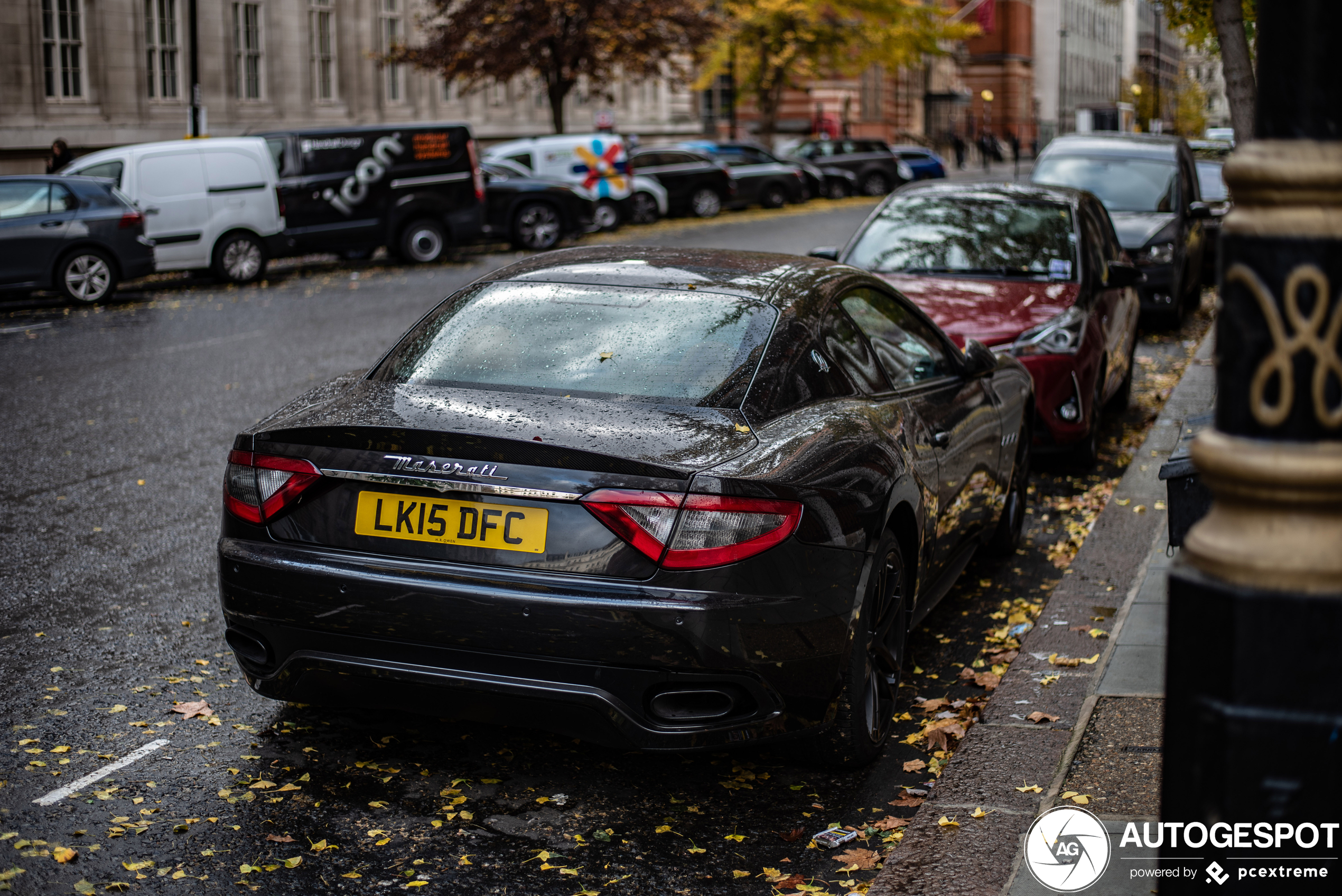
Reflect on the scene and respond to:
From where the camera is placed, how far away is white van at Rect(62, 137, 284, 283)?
62.2 feet

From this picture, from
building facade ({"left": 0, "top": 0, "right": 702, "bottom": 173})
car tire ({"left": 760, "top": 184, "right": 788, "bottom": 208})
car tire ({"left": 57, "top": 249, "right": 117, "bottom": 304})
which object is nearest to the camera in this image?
car tire ({"left": 57, "top": 249, "right": 117, "bottom": 304})

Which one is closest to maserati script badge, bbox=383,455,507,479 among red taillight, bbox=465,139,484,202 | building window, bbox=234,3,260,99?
red taillight, bbox=465,139,484,202

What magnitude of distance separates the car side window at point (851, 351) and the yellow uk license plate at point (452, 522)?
1.46m

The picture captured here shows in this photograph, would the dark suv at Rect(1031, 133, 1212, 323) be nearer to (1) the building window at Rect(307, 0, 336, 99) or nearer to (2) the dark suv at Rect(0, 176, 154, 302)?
(2) the dark suv at Rect(0, 176, 154, 302)

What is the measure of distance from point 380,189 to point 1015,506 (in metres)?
16.3

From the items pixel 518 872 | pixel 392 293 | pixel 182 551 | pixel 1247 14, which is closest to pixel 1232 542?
pixel 518 872

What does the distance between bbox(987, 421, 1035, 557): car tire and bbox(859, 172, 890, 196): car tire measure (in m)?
36.5

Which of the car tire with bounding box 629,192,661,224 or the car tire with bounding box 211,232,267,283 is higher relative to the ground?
the car tire with bounding box 629,192,661,224

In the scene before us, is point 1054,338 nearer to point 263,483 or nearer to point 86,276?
point 263,483

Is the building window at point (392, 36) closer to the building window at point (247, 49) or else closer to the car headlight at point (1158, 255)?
the building window at point (247, 49)

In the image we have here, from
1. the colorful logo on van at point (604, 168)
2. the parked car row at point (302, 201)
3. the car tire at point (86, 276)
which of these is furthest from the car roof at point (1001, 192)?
the colorful logo on van at point (604, 168)

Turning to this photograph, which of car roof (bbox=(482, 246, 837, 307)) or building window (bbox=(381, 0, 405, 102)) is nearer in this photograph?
car roof (bbox=(482, 246, 837, 307))

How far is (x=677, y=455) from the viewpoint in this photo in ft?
12.6

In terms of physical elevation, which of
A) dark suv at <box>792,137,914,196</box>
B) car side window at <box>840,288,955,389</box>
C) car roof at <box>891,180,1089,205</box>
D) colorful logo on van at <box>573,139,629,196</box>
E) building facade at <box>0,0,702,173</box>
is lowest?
car side window at <box>840,288,955,389</box>
